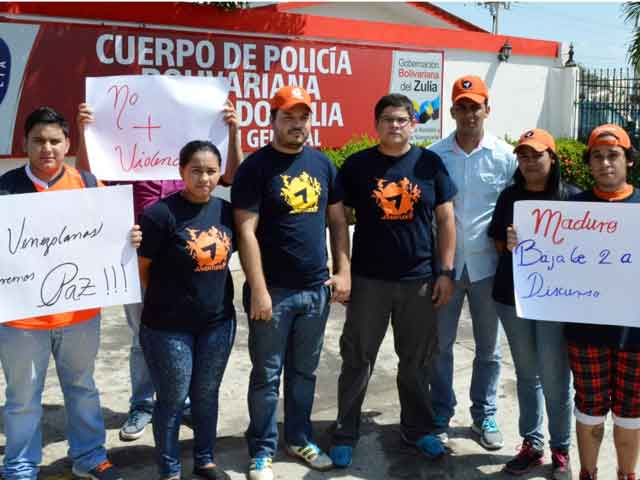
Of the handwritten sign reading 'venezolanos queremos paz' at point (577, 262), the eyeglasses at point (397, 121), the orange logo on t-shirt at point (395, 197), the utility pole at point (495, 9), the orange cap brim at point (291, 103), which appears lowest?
the handwritten sign reading 'venezolanos queremos paz' at point (577, 262)

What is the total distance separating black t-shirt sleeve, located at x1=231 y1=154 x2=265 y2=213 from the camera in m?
3.30

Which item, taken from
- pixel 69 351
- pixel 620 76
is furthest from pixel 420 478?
pixel 620 76

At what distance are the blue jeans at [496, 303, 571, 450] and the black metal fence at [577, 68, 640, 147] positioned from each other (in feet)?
32.6

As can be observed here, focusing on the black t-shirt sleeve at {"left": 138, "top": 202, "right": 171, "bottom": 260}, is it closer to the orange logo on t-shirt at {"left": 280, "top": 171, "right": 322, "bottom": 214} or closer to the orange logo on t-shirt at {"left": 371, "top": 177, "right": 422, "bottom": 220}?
the orange logo on t-shirt at {"left": 280, "top": 171, "right": 322, "bottom": 214}

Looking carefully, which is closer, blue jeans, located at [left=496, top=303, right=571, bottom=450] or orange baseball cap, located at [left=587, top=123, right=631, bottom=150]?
orange baseball cap, located at [left=587, top=123, right=631, bottom=150]

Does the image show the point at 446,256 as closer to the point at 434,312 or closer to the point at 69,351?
the point at 434,312

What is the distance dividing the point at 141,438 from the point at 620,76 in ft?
37.6

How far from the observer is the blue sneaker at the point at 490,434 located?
12.6 ft

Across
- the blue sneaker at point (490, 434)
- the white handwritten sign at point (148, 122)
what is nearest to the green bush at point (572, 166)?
the blue sneaker at point (490, 434)

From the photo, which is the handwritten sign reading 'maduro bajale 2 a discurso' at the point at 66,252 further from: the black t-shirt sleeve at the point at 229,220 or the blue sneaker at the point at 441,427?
the blue sneaker at the point at 441,427

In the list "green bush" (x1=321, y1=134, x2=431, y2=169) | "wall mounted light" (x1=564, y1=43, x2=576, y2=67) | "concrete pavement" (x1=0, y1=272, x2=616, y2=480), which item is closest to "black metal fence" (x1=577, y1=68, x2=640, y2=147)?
"wall mounted light" (x1=564, y1=43, x2=576, y2=67)

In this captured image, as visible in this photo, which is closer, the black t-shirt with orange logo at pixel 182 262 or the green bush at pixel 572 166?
the black t-shirt with orange logo at pixel 182 262

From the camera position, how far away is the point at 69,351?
322 cm

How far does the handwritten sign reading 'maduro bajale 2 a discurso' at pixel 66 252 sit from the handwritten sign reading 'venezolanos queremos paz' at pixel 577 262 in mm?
1863
